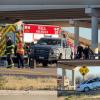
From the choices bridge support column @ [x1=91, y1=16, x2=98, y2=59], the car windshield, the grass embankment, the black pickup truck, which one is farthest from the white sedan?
bridge support column @ [x1=91, y1=16, x2=98, y2=59]

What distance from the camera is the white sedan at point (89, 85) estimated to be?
25.3 ft

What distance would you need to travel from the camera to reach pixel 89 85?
7891 mm

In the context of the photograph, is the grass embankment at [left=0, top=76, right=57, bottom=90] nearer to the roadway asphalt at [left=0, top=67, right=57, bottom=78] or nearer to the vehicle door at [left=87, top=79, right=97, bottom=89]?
the vehicle door at [left=87, top=79, right=97, bottom=89]

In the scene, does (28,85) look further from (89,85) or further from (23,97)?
(89,85)

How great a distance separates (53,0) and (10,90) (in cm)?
3541

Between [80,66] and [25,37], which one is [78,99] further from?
[25,37]

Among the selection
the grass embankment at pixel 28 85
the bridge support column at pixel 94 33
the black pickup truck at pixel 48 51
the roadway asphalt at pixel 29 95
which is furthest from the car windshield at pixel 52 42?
the roadway asphalt at pixel 29 95

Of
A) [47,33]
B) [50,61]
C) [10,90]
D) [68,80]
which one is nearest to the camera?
[68,80]

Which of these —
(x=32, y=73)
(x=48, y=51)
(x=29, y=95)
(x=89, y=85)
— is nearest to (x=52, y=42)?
(x=48, y=51)

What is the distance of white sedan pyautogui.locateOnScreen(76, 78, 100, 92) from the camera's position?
770 cm

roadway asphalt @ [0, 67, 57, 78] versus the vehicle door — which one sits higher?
the vehicle door

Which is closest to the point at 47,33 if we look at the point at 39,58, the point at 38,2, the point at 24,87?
the point at 38,2

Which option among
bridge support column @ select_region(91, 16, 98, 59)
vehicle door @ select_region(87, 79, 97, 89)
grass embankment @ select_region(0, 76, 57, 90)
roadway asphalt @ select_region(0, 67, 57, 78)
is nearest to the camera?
vehicle door @ select_region(87, 79, 97, 89)

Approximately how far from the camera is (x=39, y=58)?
34.8 meters
